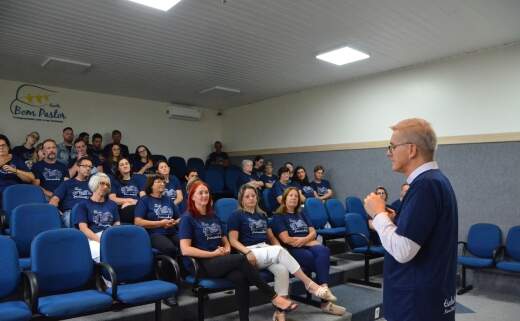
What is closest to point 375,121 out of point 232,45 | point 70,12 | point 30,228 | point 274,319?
point 232,45

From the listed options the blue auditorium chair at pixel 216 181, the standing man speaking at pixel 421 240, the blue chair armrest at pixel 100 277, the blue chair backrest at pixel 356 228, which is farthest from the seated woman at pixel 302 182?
the standing man speaking at pixel 421 240

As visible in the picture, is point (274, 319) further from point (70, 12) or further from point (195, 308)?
point (70, 12)

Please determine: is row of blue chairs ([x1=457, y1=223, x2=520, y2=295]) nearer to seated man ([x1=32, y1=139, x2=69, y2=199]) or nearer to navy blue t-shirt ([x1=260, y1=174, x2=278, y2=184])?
navy blue t-shirt ([x1=260, y1=174, x2=278, y2=184])

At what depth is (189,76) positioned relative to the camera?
19.6 feet

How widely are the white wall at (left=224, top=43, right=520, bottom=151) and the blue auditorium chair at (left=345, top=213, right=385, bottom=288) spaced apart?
1.67m

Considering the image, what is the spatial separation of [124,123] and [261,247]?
16.6 ft

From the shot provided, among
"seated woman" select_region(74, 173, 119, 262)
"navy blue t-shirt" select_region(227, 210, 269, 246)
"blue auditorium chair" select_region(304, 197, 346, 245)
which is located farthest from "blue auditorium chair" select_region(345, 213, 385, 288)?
"seated woman" select_region(74, 173, 119, 262)

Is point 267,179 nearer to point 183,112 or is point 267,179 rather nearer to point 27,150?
point 183,112

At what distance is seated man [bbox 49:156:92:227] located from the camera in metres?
3.84

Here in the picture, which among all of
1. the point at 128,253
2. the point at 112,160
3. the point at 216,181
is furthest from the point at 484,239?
the point at 112,160

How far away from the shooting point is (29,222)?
10.4 ft

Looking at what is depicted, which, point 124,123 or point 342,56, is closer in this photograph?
point 342,56

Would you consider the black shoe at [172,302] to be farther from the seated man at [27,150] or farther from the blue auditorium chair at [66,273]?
the seated man at [27,150]

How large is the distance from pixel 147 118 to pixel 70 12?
407 centimetres
